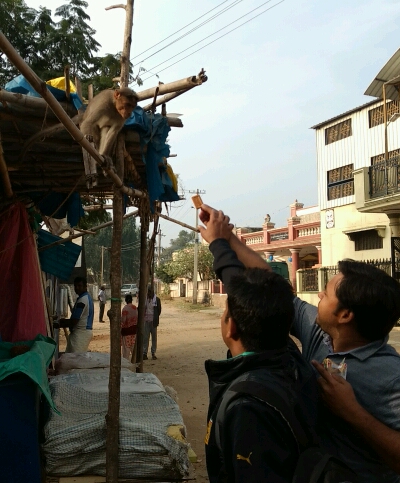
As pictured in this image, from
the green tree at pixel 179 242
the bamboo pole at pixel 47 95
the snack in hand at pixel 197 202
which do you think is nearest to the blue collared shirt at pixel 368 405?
the snack in hand at pixel 197 202

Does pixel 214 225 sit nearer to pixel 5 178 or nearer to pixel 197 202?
pixel 197 202

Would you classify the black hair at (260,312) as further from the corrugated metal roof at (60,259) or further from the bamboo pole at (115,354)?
the corrugated metal roof at (60,259)

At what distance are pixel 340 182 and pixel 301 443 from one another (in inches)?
836

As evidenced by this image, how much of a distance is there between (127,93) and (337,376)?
3.16 metres

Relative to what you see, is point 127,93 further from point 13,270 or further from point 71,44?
point 71,44

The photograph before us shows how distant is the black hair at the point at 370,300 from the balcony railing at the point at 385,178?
15128 mm

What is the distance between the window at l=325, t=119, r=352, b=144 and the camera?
20953mm

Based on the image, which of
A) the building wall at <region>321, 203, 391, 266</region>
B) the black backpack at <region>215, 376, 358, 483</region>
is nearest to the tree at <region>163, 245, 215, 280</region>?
the building wall at <region>321, 203, 391, 266</region>

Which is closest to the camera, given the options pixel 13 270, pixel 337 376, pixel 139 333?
pixel 337 376

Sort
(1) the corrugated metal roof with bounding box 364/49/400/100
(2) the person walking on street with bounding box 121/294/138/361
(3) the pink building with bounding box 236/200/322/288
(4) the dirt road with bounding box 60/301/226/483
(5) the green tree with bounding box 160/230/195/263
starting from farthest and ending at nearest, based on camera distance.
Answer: (5) the green tree with bounding box 160/230/195/263 < (3) the pink building with bounding box 236/200/322/288 < (1) the corrugated metal roof with bounding box 364/49/400/100 < (2) the person walking on street with bounding box 121/294/138/361 < (4) the dirt road with bounding box 60/301/226/483

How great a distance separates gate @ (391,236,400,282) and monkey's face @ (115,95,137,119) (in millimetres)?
13529

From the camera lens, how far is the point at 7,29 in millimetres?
11742

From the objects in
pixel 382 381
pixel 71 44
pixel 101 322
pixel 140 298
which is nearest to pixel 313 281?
pixel 101 322

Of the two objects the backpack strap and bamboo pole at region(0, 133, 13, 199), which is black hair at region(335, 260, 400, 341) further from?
bamboo pole at region(0, 133, 13, 199)
